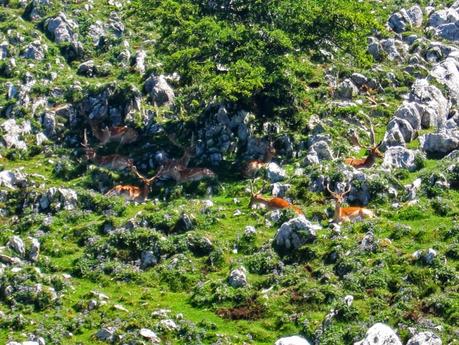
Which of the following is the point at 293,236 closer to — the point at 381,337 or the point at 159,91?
the point at 381,337

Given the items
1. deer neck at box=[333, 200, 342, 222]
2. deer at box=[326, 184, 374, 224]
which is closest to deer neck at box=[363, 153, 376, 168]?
deer at box=[326, 184, 374, 224]

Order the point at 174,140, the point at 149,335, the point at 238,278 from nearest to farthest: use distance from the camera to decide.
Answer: the point at 149,335, the point at 238,278, the point at 174,140

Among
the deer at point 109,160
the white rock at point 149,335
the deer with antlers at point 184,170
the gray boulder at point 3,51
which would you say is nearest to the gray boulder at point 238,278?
the white rock at point 149,335

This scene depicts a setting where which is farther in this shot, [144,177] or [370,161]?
[144,177]

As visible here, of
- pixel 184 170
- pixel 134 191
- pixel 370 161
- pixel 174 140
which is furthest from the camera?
pixel 174 140

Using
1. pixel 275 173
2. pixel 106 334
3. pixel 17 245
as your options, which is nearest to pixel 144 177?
pixel 275 173

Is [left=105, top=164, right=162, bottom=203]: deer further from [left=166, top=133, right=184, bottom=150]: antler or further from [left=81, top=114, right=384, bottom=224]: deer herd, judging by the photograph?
[left=166, top=133, right=184, bottom=150]: antler

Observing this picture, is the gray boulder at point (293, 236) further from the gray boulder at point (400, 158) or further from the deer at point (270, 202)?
the gray boulder at point (400, 158)

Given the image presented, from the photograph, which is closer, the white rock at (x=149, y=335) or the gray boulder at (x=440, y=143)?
the white rock at (x=149, y=335)
